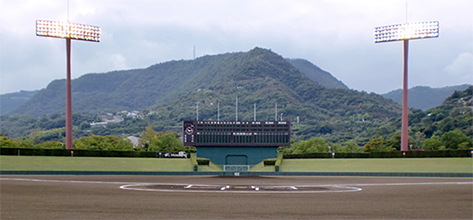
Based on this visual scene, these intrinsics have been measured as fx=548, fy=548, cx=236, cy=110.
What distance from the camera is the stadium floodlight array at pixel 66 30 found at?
62938mm

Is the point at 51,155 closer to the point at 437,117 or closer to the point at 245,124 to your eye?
the point at 245,124

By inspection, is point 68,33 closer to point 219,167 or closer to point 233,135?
point 233,135

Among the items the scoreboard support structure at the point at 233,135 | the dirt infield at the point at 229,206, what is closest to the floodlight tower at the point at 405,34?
the scoreboard support structure at the point at 233,135

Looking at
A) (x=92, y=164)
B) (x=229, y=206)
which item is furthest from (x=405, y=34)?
(x=229, y=206)

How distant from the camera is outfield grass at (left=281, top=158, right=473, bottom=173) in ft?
186

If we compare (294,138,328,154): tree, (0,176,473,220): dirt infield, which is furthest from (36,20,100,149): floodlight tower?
(294,138,328,154): tree

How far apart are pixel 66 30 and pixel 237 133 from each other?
24.0m

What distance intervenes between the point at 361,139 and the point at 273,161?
3862 inches

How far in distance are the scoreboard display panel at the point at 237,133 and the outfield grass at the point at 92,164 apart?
3567 mm

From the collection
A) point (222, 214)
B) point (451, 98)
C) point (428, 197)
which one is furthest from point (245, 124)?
point (451, 98)

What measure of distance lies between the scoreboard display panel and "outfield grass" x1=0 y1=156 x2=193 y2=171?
Answer: 11.7ft

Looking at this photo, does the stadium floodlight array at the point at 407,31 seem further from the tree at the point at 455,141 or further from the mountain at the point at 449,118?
the mountain at the point at 449,118

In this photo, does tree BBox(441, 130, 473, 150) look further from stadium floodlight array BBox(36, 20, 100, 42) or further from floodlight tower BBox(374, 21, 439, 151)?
stadium floodlight array BBox(36, 20, 100, 42)

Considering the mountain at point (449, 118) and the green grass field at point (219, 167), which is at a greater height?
the mountain at point (449, 118)
